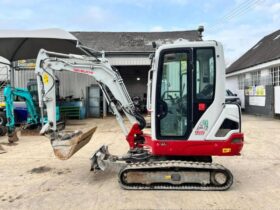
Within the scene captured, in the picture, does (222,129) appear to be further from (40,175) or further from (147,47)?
(147,47)

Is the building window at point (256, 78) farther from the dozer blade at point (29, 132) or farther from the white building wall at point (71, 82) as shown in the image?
the dozer blade at point (29, 132)

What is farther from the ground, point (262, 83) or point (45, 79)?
point (262, 83)

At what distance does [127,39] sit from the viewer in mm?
25969

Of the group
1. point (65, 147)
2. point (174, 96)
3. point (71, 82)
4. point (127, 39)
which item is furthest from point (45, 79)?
point (127, 39)

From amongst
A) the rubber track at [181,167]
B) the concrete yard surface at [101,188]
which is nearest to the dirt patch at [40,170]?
the concrete yard surface at [101,188]

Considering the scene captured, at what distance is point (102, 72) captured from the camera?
21.7ft

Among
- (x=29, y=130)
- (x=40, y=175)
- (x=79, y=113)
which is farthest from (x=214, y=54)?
(x=79, y=113)

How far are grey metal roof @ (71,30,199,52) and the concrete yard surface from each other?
15.0 meters

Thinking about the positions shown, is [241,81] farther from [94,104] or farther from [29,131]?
[29,131]

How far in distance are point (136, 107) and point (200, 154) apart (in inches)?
69.6

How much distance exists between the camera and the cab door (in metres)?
5.79

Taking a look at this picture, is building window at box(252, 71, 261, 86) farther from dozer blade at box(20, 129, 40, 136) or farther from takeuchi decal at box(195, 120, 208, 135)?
takeuchi decal at box(195, 120, 208, 135)

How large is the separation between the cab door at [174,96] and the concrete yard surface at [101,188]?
3.66 ft

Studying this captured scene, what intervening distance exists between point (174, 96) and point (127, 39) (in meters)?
20.8
